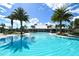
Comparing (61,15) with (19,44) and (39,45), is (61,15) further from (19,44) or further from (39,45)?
(19,44)

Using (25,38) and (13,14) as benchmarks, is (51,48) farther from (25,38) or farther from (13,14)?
(13,14)

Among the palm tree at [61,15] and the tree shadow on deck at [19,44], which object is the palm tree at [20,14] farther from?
the palm tree at [61,15]

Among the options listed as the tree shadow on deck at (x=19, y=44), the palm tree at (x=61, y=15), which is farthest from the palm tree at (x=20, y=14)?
the palm tree at (x=61, y=15)

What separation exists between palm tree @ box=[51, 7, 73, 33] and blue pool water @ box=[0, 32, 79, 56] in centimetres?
43

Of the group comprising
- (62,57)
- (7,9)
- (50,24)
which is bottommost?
(62,57)

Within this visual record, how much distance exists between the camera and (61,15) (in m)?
4.43

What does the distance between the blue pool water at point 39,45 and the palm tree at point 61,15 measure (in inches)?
17.1

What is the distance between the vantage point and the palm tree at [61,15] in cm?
428

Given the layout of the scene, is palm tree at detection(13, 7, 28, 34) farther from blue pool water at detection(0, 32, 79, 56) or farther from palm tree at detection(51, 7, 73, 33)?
palm tree at detection(51, 7, 73, 33)

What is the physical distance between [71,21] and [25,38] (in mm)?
1205

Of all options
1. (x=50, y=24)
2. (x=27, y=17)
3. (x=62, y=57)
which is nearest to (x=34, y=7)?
(x=27, y=17)

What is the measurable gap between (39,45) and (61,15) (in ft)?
3.09

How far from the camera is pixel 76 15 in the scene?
165 inches

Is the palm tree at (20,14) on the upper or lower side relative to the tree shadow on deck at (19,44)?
upper
